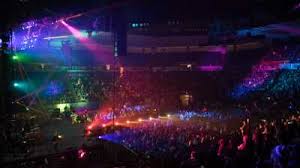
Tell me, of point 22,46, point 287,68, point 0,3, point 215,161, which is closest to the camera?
point 215,161

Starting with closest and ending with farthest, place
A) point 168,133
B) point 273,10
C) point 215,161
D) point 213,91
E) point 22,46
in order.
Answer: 1. point 215,161
2. point 168,133
3. point 22,46
4. point 273,10
5. point 213,91

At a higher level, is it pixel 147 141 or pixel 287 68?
pixel 287 68

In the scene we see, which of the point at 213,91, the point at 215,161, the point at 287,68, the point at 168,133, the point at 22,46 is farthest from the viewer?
the point at 213,91

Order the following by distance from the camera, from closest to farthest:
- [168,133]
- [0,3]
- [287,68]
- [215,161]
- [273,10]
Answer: [215,161] → [0,3] → [168,133] → [273,10] → [287,68]

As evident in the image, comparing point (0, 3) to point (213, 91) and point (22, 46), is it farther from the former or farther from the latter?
point (213, 91)

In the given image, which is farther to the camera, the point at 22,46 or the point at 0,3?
the point at 22,46

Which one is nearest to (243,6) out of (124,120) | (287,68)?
(287,68)

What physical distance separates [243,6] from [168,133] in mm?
11784

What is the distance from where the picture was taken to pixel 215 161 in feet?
32.1

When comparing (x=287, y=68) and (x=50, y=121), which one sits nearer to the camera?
(x=50, y=121)

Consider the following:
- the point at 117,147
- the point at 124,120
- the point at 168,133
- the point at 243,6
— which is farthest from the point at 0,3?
the point at 243,6

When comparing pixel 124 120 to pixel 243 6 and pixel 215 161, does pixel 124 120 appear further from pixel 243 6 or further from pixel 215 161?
pixel 215 161

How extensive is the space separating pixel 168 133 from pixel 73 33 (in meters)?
12.3

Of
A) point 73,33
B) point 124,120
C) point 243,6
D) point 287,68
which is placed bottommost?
point 124,120
